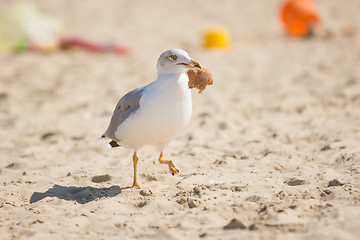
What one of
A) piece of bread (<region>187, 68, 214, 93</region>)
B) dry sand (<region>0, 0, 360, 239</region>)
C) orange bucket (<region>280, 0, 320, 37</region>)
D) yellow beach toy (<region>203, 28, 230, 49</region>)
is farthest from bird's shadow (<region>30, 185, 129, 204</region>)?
orange bucket (<region>280, 0, 320, 37</region>)

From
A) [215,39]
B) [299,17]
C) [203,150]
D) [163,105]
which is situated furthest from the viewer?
[299,17]

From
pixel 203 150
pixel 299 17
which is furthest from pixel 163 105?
pixel 299 17

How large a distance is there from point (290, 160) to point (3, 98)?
421 cm

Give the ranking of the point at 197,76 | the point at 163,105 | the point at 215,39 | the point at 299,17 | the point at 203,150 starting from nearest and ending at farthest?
the point at 163,105 → the point at 197,76 → the point at 203,150 → the point at 215,39 → the point at 299,17

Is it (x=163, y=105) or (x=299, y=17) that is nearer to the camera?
(x=163, y=105)

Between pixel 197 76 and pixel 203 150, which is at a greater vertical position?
pixel 197 76

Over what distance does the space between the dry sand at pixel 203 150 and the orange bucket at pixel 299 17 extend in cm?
45

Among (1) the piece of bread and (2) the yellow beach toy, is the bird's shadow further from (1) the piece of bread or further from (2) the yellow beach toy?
(2) the yellow beach toy

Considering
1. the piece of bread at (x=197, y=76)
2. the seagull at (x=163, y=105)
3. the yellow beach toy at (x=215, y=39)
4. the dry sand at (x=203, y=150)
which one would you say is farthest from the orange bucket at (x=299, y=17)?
the seagull at (x=163, y=105)

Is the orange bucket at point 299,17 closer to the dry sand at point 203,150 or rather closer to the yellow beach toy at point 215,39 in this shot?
the dry sand at point 203,150

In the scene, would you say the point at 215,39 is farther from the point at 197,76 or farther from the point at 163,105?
the point at 163,105

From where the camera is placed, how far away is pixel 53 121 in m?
5.91

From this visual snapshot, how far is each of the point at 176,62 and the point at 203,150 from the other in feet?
4.70

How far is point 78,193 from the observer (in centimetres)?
372
